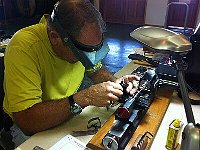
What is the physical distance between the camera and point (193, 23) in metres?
6.84

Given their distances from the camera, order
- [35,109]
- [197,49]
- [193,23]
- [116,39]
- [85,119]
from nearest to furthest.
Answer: [35,109]
[85,119]
[197,49]
[116,39]
[193,23]

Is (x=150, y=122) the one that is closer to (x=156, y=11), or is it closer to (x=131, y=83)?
(x=131, y=83)

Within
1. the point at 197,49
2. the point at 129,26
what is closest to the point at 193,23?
the point at 129,26

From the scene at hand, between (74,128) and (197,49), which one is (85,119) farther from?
(197,49)

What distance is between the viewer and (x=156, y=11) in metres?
7.12

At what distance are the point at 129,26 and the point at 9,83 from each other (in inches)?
258

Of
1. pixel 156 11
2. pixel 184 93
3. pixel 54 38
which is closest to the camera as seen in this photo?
pixel 184 93

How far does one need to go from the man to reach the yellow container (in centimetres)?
26

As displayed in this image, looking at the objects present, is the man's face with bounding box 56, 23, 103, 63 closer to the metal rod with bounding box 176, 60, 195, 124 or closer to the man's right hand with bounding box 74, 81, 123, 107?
the man's right hand with bounding box 74, 81, 123, 107

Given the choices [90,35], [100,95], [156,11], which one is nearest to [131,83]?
[100,95]

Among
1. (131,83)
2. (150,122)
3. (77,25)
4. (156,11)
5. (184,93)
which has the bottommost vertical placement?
(156,11)

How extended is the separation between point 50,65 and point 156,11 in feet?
21.5

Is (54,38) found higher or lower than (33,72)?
higher

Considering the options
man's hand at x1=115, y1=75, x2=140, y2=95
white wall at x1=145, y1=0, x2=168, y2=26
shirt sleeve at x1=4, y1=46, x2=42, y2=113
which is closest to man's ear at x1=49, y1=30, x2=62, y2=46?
shirt sleeve at x1=4, y1=46, x2=42, y2=113
